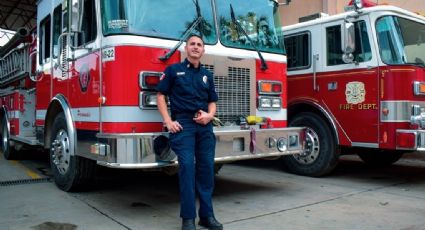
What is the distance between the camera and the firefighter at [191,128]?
13.6 feet

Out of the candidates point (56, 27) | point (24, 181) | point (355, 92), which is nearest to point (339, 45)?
point (355, 92)

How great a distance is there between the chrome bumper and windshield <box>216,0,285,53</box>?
3.62 feet

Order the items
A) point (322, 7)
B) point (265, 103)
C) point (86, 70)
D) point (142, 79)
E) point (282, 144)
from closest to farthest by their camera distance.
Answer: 1. point (142, 79)
2. point (86, 70)
3. point (282, 144)
4. point (265, 103)
5. point (322, 7)

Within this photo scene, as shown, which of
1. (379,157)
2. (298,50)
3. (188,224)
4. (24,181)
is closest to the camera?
(188,224)

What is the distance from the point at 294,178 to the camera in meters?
7.26

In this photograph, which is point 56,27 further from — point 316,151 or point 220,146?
point 316,151

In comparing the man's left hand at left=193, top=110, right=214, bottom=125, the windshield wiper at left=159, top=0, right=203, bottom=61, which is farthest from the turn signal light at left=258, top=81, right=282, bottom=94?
Answer: the man's left hand at left=193, top=110, right=214, bottom=125

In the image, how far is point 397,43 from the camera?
641cm

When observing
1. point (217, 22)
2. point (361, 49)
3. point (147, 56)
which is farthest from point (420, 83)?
point (147, 56)

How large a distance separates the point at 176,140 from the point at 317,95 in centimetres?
379

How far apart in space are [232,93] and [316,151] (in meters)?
2.55

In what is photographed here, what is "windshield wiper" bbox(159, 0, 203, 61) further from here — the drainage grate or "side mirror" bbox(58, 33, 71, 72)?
the drainage grate

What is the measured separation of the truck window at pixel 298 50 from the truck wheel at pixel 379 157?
202cm

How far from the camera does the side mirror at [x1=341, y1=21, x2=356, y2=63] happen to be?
6.43 meters
